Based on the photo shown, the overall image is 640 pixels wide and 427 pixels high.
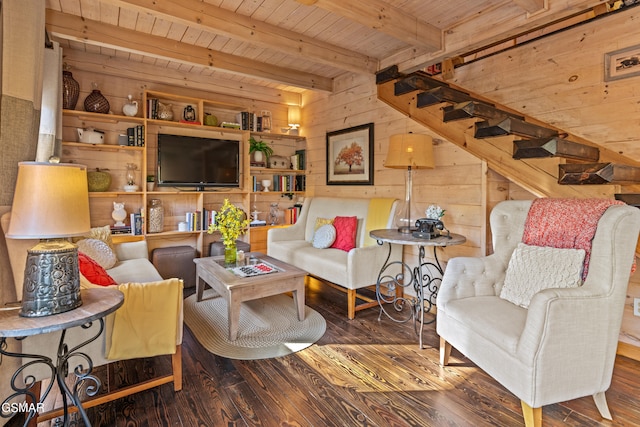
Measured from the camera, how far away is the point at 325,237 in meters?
3.52

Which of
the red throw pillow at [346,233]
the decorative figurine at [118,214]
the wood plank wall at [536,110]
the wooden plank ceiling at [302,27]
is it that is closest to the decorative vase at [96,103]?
the wooden plank ceiling at [302,27]

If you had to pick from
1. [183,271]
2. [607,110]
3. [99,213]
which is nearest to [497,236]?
[607,110]

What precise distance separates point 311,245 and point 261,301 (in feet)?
3.08

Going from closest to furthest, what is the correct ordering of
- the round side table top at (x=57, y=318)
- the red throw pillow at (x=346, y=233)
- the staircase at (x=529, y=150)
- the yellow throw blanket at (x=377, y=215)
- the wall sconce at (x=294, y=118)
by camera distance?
1. the round side table top at (x=57, y=318)
2. the staircase at (x=529, y=150)
3. the yellow throw blanket at (x=377, y=215)
4. the red throw pillow at (x=346, y=233)
5. the wall sconce at (x=294, y=118)

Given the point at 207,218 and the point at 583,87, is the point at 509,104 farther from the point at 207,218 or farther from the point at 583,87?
the point at 207,218

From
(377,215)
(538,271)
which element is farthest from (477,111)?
(377,215)

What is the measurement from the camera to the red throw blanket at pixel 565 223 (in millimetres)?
1690

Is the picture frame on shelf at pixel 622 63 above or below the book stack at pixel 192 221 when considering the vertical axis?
above

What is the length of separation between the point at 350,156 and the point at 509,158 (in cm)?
195

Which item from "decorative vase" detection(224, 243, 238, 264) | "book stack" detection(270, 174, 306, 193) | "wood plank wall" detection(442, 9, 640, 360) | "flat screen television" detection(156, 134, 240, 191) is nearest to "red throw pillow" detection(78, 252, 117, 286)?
"decorative vase" detection(224, 243, 238, 264)

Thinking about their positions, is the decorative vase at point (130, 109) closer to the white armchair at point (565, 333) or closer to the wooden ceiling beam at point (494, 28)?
the wooden ceiling beam at point (494, 28)

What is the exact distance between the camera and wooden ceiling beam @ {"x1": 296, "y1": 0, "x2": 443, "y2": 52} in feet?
7.88

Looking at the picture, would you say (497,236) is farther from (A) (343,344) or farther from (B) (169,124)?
(B) (169,124)

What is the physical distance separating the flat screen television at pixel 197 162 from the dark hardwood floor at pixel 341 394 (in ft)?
7.59
